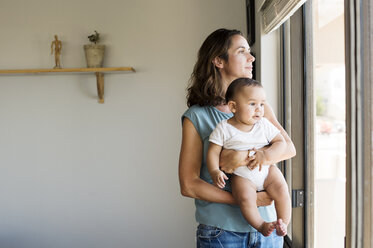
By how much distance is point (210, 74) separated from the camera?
141 cm

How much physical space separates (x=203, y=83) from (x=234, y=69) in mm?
126

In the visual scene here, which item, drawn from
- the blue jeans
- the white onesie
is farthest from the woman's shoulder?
the blue jeans

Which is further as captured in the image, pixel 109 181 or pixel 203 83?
pixel 109 181

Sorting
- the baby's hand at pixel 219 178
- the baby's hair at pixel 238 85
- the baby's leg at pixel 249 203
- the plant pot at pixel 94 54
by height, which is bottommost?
the baby's leg at pixel 249 203

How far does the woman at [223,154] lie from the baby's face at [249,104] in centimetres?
12

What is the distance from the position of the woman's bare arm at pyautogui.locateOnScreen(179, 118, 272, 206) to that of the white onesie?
9 centimetres

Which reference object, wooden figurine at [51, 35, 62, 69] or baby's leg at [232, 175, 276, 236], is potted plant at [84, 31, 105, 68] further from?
baby's leg at [232, 175, 276, 236]

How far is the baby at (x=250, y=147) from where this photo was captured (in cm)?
121

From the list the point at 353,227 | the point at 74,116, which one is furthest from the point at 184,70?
the point at 353,227

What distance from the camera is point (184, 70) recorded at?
2867 mm

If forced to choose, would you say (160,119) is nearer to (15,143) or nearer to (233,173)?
(15,143)

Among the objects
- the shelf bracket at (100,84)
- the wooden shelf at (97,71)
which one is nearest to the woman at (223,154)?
the wooden shelf at (97,71)

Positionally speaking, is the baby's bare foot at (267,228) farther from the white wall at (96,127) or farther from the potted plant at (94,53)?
the potted plant at (94,53)

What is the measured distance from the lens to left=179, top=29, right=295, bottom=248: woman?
50.0 inches
